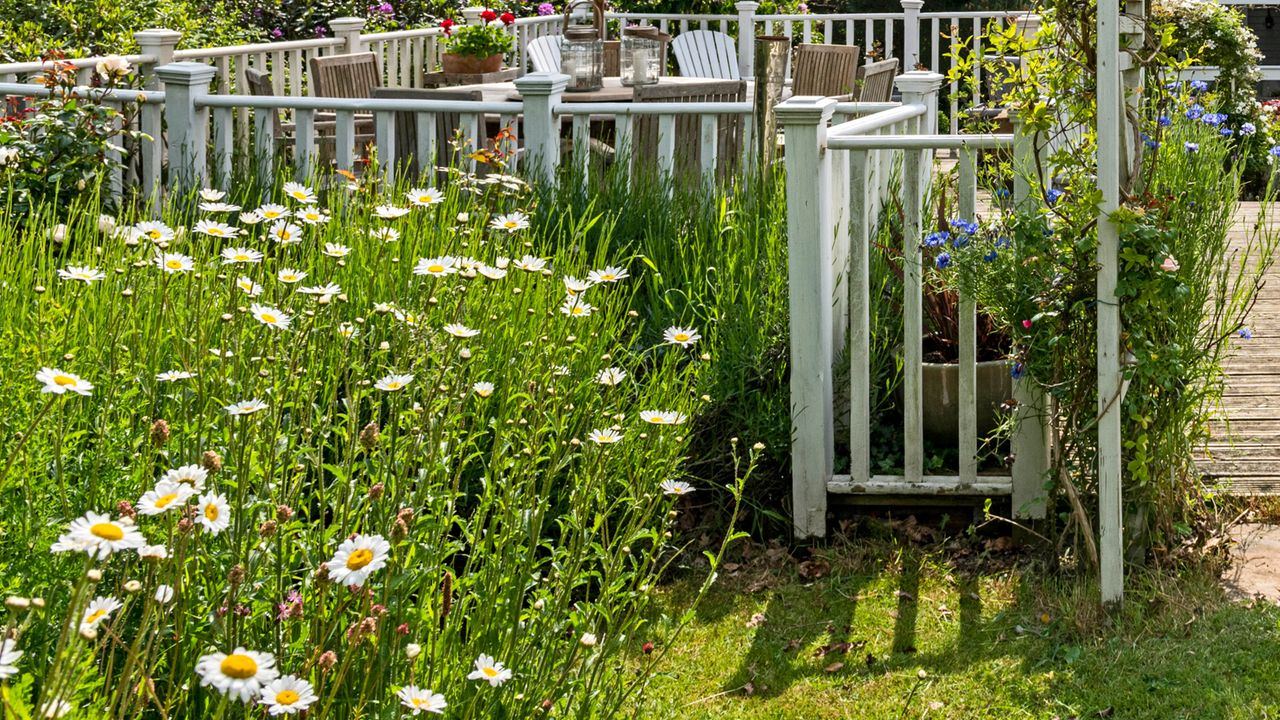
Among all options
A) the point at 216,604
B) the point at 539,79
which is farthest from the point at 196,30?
the point at 216,604

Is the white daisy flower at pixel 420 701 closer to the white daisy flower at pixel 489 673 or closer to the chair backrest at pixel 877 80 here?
the white daisy flower at pixel 489 673

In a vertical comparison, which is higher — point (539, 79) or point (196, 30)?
point (196, 30)

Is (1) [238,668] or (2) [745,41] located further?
(2) [745,41]

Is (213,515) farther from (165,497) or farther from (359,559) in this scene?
(359,559)

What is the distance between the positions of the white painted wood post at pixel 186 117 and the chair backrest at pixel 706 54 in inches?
243

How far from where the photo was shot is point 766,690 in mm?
3318

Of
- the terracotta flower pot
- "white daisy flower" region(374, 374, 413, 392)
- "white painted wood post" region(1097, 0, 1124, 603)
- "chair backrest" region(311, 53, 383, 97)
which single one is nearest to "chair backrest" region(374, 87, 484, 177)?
"chair backrest" region(311, 53, 383, 97)

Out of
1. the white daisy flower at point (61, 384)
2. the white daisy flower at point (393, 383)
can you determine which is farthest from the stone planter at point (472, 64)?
the white daisy flower at point (61, 384)

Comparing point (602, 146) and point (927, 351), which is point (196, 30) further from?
point (927, 351)

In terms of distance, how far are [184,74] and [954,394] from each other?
3.36 metres

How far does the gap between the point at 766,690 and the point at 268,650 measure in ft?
4.97

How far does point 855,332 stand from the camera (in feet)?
13.2

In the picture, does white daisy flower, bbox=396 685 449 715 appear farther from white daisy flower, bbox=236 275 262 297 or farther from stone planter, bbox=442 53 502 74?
stone planter, bbox=442 53 502 74

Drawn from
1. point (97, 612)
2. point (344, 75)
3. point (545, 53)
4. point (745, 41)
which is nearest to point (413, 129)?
point (344, 75)
